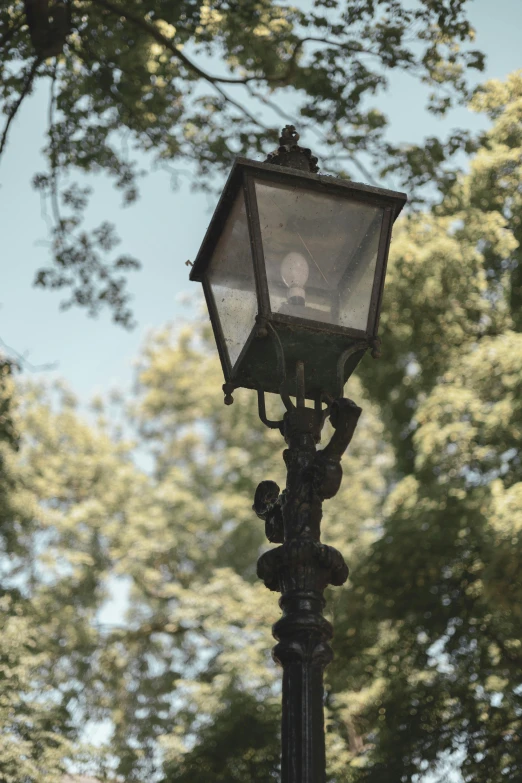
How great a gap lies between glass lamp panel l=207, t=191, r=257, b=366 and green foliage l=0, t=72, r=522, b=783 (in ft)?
16.5

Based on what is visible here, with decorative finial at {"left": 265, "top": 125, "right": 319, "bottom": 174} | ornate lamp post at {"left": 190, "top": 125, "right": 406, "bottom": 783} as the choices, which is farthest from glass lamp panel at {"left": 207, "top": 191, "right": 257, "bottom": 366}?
decorative finial at {"left": 265, "top": 125, "right": 319, "bottom": 174}

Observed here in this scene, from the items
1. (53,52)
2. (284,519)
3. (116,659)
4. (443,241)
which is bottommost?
(284,519)

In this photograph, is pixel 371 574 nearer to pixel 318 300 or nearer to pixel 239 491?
pixel 318 300

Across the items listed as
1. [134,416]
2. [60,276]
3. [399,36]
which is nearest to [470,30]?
[399,36]

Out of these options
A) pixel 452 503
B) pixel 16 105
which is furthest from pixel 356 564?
pixel 16 105

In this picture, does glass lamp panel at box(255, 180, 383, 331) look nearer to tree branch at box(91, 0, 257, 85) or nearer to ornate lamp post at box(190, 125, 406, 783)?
ornate lamp post at box(190, 125, 406, 783)

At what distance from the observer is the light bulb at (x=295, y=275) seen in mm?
3443

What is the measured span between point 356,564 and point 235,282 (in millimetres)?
11137

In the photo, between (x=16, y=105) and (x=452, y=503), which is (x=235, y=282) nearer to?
(x=16, y=105)

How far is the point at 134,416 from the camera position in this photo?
82.3ft

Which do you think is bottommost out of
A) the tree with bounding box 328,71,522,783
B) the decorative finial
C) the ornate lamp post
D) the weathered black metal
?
the weathered black metal

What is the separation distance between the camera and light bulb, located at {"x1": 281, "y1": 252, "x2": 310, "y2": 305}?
136 inches

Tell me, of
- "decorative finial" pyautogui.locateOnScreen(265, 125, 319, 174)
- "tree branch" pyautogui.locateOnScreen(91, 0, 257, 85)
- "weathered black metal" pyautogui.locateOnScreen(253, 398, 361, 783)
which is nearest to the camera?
"weathered black metal" pyautogui.locateOnScreen(253, 398, 361, 783)

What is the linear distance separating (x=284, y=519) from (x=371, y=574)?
22.9 feet
